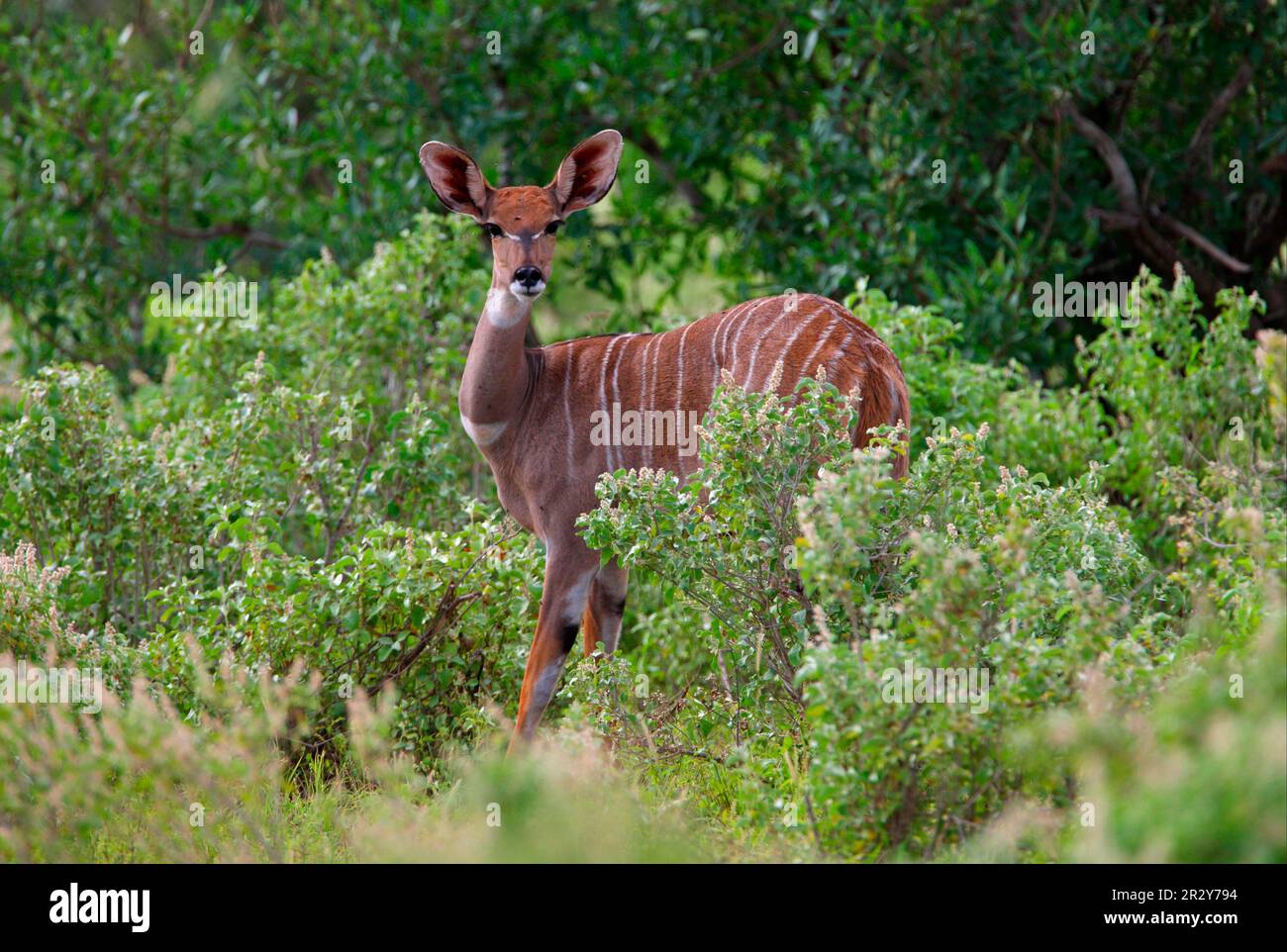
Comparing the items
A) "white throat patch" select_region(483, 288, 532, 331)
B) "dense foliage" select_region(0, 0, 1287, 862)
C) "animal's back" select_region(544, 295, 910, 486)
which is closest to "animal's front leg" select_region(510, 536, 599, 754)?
"dense foliage" select_region(0, 0, 1287, 862)

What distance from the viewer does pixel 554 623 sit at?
17.1ft

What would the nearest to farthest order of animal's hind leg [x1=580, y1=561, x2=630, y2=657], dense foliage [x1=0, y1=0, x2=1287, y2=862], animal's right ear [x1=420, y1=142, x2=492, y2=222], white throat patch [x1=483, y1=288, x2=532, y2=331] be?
dense foliage [x1=0, y1=0, x2=1287, y2=862] < white throat patch [x1=483, y1=288, x2=532, y2=331] < animal's right ear [x1=420, y1=142, x2=492, y2=222] < animal's hind leg [x1=580, y1=561, x2=630, y2=657]

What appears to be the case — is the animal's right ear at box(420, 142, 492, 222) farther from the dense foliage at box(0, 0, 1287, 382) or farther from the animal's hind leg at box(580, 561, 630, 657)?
the dense foliage at box(0, 0, 1287, 382)

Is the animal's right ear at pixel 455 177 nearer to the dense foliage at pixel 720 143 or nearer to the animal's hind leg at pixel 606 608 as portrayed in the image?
the animal's hind leg at pixel 606 608

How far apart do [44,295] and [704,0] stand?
484 centimetres

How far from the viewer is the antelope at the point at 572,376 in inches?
204

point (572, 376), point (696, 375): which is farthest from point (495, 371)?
point (696, 375)

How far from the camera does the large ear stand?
18.1ft

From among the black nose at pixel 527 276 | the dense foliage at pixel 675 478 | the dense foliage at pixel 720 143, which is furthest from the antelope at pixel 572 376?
the dense foliage at pixel 720 143

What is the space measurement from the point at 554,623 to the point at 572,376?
1009mm

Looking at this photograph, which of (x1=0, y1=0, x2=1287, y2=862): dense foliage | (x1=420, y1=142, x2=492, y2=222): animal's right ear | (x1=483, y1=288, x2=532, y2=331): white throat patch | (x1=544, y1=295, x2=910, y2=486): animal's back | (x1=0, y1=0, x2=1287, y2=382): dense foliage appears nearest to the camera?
(x1=0, y1=0, x2=1287, y2=862): dense foliage

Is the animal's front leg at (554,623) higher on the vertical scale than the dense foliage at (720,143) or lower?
lower

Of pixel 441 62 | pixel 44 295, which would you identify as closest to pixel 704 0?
pixel 441 62

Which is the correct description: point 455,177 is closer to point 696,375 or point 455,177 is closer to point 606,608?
point 696,375
